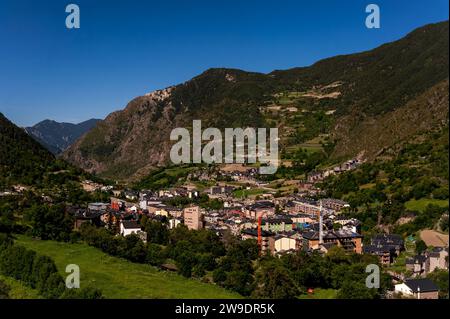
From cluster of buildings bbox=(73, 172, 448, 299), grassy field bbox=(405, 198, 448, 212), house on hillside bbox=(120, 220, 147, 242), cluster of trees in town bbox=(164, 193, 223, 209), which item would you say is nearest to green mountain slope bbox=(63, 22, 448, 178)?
cluster of buildings bbox=(73, 172, 448, 299)

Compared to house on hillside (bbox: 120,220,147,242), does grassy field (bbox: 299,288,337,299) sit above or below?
below

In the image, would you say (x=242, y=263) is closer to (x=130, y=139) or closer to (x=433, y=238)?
(x=433, y=238)

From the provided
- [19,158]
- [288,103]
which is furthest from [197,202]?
[288,103]

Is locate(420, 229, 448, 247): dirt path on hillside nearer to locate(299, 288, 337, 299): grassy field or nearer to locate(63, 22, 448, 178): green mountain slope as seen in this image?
locate(299, 288, 337, 299): grassy field

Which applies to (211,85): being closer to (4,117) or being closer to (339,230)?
(4,117)

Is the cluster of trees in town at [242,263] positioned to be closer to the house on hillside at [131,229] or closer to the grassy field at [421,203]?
the house on hillside at [131,229]
